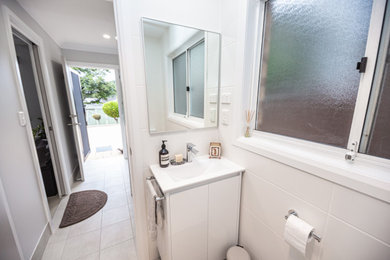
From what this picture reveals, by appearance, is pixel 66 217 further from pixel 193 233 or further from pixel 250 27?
pixel 250 27

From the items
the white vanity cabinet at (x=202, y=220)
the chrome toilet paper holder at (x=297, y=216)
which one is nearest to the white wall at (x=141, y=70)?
the white vanity cabinet at (x=202, y=220)

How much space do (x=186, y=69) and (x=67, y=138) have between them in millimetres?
2517

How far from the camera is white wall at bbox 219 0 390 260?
615 millimetres

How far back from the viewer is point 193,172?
4.22 feet

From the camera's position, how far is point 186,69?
144 cm

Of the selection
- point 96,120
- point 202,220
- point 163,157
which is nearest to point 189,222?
point 202,220

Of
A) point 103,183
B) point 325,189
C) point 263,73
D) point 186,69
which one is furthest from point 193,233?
point 103,183

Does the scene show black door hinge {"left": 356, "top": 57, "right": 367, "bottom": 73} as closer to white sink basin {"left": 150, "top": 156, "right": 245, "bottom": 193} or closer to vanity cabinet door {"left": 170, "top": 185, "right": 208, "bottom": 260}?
white sink basin {"left": 150, "top": 156, "right": 245, "bottom": 193}

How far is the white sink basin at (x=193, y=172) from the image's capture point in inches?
→ 38.0

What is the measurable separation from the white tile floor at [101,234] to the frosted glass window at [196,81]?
4.85 ft

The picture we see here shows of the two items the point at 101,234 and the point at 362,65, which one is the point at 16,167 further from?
the point at 362,65

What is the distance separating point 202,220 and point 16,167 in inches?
59.4

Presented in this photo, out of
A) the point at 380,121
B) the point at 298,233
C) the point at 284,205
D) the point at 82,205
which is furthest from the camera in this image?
the point at 82,205

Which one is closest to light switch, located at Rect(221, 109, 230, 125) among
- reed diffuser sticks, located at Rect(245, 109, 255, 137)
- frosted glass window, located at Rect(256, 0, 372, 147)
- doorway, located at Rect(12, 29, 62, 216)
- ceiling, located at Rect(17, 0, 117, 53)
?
reed diffuser sticks, located at Rect(245, 109, 255, 137)
